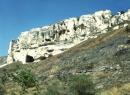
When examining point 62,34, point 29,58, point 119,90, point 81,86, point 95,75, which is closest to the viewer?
point 81,86

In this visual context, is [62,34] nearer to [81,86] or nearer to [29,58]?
[29,58]

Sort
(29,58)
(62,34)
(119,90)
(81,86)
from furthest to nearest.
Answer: (62,34), (29,58), (119,90), (81,86)

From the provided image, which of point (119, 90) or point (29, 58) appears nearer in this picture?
point (119, 90)

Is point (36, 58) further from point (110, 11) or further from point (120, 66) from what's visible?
point (120, 66)

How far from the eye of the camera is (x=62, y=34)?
7387 inches

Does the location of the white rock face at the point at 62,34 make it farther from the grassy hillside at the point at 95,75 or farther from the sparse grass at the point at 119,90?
the sparse grass at the point at 119,90

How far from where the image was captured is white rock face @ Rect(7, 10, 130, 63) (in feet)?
557

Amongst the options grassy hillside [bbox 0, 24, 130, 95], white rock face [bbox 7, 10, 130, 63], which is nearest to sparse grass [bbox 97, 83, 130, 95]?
grassy hillside [bbox 0, 24, 130, 95]

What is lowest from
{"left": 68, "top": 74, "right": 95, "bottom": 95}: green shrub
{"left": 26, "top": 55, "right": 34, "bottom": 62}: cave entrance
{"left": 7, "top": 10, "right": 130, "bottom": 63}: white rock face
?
{"left": 68, "top": 74, "right": 95, "bottom": 95}: green shrub

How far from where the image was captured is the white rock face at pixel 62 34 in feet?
557

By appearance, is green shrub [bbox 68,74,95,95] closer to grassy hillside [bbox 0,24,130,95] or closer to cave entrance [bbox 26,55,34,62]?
grassy hillside [bbox 0,24,130,95]

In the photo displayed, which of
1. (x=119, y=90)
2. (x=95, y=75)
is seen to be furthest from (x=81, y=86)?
(x=95, y=75)

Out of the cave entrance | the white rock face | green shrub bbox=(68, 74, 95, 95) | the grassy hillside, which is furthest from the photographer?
the cave entrance

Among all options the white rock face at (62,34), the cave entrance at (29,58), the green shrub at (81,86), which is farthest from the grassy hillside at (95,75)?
the cave entrance at (29,58)
